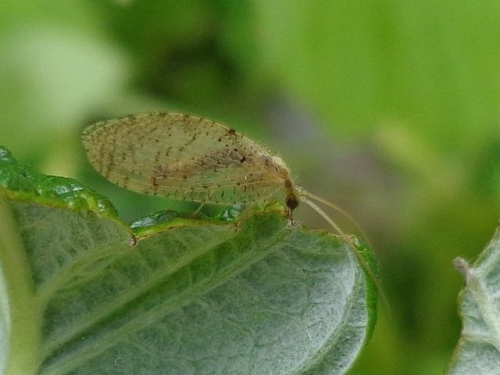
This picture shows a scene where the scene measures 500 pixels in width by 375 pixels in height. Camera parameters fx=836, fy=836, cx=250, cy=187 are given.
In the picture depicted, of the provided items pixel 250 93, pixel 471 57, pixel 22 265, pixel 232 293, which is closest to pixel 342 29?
pixel 471 57

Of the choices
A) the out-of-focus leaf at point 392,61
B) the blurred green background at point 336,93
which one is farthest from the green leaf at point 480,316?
the out-of-focus leaf at point 392,61

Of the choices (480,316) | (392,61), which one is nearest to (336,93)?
(392,61)

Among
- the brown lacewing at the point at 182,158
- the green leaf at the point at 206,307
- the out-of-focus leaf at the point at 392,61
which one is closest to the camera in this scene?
the green leaf at the point at 206,307

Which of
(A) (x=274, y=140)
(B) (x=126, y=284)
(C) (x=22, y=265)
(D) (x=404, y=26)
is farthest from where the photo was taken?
(A) (x=274, y=140)

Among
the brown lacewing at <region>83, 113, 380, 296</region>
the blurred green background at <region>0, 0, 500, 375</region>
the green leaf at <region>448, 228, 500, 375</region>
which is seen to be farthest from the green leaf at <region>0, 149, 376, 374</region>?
the blurred green background at <region>0, 0, 500, 375</region>

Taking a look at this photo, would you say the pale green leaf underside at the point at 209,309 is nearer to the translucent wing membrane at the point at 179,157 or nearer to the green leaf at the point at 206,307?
the green leaf at the point at 206,307

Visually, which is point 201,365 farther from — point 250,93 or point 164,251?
point 250,93

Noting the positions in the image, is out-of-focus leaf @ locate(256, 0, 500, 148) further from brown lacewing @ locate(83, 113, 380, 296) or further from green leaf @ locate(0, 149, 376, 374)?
green leaf @ locate(0, 149, 376, 374)
